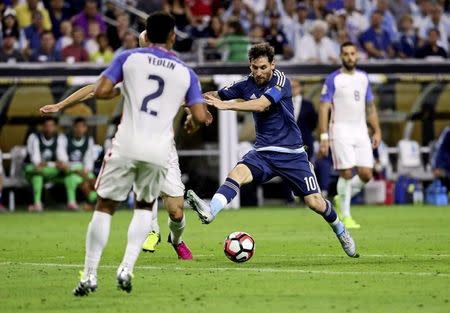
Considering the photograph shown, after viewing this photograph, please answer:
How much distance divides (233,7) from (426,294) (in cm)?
1918

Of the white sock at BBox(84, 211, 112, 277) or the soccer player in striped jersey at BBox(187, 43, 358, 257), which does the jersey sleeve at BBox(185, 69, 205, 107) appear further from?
the soccer player in striped jersey at BBox(187, 43, 358, 257)

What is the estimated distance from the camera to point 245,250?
13.2m

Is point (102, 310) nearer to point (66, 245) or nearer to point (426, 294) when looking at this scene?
point (426, 294)

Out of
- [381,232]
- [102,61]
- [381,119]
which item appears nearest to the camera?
[381,232]

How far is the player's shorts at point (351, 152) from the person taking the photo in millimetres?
19438

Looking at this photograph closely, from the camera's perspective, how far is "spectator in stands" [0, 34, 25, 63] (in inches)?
1016

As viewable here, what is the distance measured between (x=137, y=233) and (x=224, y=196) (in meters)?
3.21

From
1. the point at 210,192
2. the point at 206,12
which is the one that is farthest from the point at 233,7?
the point at 210,192

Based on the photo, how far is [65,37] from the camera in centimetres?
2680

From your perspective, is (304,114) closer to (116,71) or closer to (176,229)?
(176,229)

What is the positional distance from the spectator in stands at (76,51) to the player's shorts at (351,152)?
8.38 meters

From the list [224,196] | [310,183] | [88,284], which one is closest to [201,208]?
[224,196]

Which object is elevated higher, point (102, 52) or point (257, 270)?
point (102, 52)

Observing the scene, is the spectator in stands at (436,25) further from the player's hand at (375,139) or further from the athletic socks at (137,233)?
the athletic socks at (137,233)
